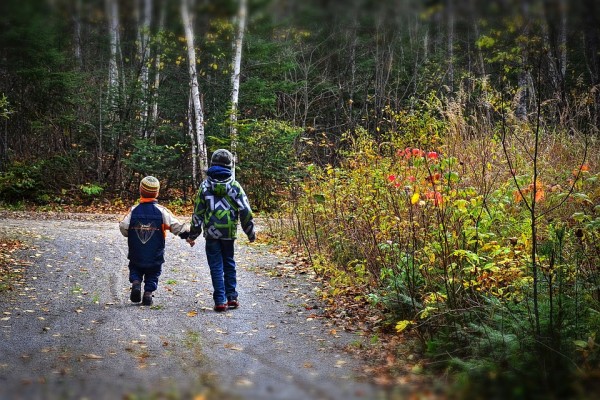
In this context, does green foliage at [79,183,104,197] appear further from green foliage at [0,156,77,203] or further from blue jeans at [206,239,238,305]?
blue jeans at [206,239,238,305]

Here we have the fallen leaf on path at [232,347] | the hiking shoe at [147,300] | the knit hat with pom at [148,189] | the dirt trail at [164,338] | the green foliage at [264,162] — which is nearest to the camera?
the dirt trail at [164,338]

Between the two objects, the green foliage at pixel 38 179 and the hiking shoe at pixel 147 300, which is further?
the green foliage at pixel 38 179

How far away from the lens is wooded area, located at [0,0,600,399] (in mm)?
3461

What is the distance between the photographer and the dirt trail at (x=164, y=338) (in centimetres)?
281

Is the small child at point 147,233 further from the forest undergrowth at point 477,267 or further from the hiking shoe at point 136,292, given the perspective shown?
the forest undergrowth at point 477,267

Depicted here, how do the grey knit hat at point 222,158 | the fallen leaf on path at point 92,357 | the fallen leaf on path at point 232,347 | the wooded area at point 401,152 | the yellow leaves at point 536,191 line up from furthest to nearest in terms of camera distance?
the grey knit hat at point 222,158, the fallen leaf on path at point 232,347, the yellow leaves at point 536,191, the fallen leaf on path at point 92,357, the wooded area at point 401,152

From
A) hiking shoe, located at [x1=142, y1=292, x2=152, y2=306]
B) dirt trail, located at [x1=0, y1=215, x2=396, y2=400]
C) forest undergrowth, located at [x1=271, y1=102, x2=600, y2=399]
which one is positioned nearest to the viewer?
dirt trail, located at [x1=0, y1=215, x2=396, y2=400]

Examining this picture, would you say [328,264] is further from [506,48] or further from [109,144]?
[109,144]

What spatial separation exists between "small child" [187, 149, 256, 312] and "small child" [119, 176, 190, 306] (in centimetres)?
35

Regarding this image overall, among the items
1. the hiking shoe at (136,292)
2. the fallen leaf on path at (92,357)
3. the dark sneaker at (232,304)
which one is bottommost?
the dark sneaker at (232,304)

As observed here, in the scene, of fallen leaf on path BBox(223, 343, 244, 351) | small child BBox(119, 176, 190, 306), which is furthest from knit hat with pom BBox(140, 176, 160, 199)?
fallen leaf on path BBox(223, 343, 244, 351)

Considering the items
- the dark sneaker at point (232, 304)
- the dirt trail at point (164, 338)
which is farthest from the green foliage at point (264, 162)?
the dark sneaker at point (232, 304)

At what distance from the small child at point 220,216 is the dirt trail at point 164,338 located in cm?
60

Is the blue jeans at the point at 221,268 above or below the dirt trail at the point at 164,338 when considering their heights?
above
